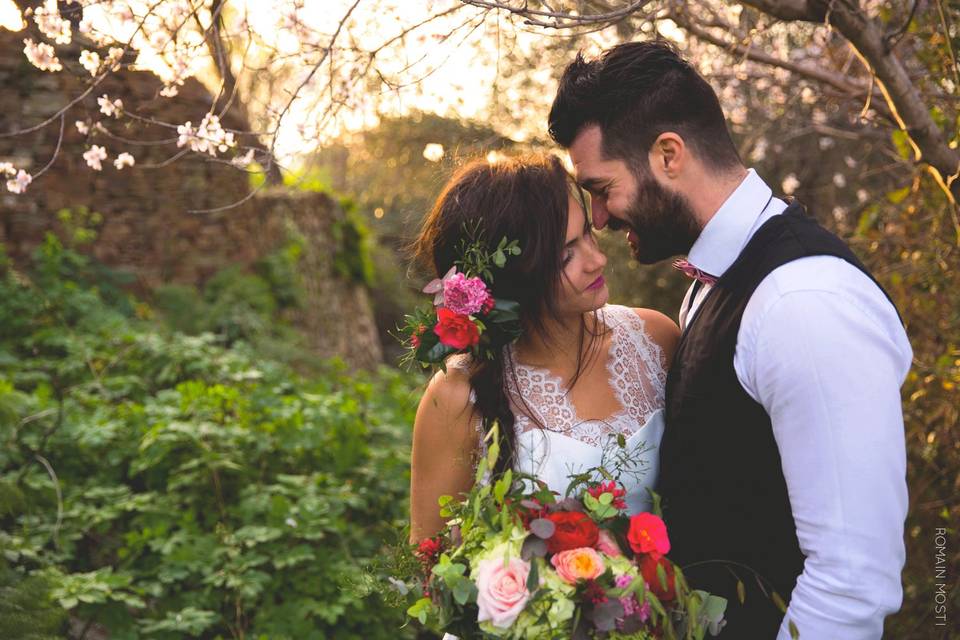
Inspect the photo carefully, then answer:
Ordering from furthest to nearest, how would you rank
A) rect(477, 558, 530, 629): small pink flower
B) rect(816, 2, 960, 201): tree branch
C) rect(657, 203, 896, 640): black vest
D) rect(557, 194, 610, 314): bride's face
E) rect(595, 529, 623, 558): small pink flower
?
rect(816, 2, 960, 201): tree branch, rect(557, 194, 610, 314): bride's face, rect(657, 203, 896, 640): black vest, rect(595, 529, 623, 558): small pink flower, rect(477, 558, 530, 629): small pink flower

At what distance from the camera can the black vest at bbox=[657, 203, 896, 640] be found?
77.4 inches

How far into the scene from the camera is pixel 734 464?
201 cm

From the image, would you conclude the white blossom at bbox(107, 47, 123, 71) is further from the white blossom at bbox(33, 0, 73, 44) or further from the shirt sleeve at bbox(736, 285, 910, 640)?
the shirt sleeve at bbox(736, 285, 910, 640)

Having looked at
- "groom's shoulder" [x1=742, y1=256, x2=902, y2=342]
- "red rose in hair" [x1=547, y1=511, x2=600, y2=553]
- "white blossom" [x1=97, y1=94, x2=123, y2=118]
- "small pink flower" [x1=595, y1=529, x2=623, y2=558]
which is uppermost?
"white blossom" [x1=97, y1=94, x2=123, y2=118]

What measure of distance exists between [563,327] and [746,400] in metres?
0.81

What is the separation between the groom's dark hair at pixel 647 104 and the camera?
2234 mm

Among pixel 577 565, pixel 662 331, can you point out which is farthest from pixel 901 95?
pixel 577 565

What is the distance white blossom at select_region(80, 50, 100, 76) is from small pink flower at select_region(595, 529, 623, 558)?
2.23 meters

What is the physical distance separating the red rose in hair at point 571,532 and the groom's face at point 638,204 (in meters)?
0.82

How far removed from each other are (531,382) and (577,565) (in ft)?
3.05

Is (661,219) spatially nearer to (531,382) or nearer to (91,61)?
(531,382)

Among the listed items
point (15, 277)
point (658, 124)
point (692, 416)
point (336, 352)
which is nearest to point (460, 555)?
point (692, 416)

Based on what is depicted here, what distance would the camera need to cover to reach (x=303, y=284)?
33.9 ft

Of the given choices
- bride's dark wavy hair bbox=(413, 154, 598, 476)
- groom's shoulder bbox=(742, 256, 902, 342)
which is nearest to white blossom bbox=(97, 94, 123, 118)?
bride's dark wavy hair bbox=(413, 154, 598, 476)
